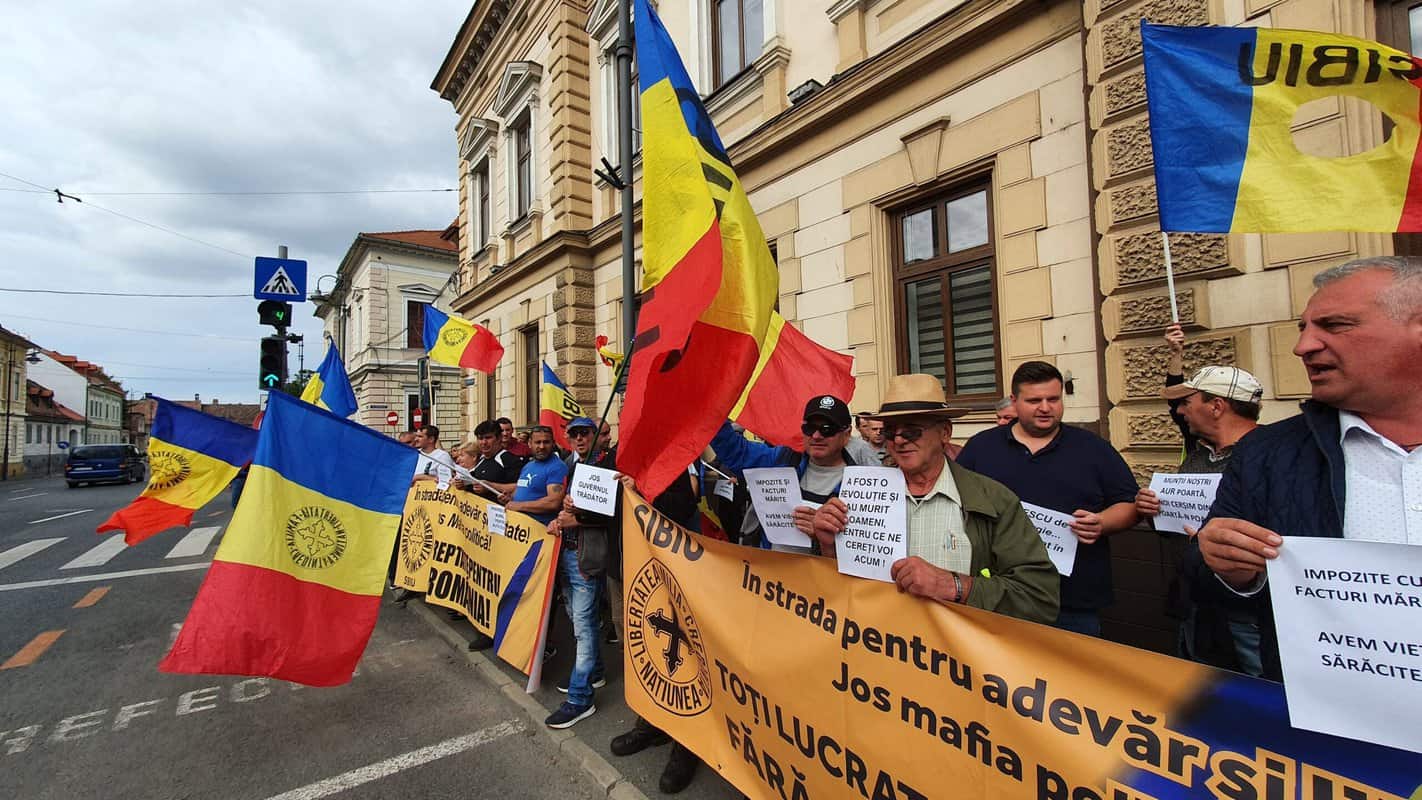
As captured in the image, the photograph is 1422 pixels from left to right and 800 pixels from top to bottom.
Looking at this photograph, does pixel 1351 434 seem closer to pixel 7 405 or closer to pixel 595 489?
pixel 595 489

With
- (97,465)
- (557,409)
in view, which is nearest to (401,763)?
(557,409)

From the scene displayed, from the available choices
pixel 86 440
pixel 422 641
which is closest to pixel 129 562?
pixel 422 641

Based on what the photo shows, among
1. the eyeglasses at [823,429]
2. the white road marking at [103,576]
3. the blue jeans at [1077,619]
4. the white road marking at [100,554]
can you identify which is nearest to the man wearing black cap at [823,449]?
the eyeglasses at [823,429]

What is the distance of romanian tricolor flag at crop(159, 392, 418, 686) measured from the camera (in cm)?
321

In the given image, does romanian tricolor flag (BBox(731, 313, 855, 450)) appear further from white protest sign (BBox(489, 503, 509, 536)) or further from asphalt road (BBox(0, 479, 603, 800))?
asphalt road (BBox(0, 479, 603, 800))

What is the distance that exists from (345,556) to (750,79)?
7320 mm

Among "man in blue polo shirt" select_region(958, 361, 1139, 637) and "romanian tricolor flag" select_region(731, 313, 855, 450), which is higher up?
"romanian tricolor flag" select_region(731, 313, 855, 450)

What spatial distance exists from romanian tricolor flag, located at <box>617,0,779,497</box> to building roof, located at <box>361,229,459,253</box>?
1358 inches

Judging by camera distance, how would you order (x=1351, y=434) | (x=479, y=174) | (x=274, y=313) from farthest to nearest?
(x=479, y=174)
(x=274, y=313)
(x=1351, y=434)

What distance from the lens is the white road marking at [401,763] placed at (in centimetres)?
314

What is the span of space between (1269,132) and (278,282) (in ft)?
32.5

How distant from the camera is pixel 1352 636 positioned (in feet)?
4.00

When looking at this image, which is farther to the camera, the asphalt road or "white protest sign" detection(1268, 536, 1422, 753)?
the asphalt road

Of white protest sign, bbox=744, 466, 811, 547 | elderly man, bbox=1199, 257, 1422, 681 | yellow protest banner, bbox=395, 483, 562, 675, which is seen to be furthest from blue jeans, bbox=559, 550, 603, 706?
elderly man, bbox=1199, 257, 1422, 681
